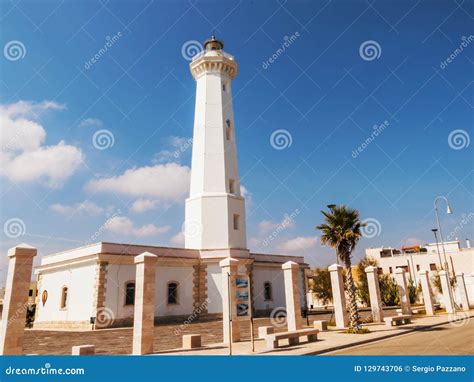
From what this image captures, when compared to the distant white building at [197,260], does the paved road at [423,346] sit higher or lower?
lower

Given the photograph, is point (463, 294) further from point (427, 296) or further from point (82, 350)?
point (82, 350)

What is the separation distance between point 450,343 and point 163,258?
56.9 feet

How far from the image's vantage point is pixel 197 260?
84.4 ft

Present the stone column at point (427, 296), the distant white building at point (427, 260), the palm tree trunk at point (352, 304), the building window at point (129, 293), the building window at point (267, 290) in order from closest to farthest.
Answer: the palm tree trunk at point (352, 304) < the building window at point (129, 293) < the stone column at point (427, 296) < the building window at point (267, 290) < the distant white building at point (427, 260)

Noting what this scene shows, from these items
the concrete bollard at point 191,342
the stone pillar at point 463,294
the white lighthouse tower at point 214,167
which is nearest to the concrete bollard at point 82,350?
the concrete bollard at point 191,342

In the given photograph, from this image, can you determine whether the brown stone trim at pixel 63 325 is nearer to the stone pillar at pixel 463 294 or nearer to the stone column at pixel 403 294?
the stone column at pixel 403 294

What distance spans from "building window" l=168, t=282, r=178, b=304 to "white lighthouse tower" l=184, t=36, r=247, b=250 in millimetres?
3386

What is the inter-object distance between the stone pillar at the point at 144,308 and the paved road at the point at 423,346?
5.87 meters

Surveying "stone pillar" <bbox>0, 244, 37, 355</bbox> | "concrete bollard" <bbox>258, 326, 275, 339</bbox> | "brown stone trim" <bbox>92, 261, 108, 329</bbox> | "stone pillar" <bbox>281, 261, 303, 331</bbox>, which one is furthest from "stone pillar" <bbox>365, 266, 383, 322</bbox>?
"stone pillar" <bbox>0, 244, 37, 355</bbox>

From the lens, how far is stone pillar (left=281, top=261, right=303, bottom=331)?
1517cm

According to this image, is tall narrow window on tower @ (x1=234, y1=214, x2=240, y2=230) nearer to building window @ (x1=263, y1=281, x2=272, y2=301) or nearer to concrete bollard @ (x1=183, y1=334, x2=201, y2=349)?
building window @ (x1=263, y1=281, x2=272, y2=301)

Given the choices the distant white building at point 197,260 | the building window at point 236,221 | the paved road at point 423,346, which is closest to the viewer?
the paved road at point 423,346

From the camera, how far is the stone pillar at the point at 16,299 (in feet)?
32.2

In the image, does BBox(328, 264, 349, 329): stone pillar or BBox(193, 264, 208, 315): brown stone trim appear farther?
BBox(193, 264, 208, 315): brown stone trim
